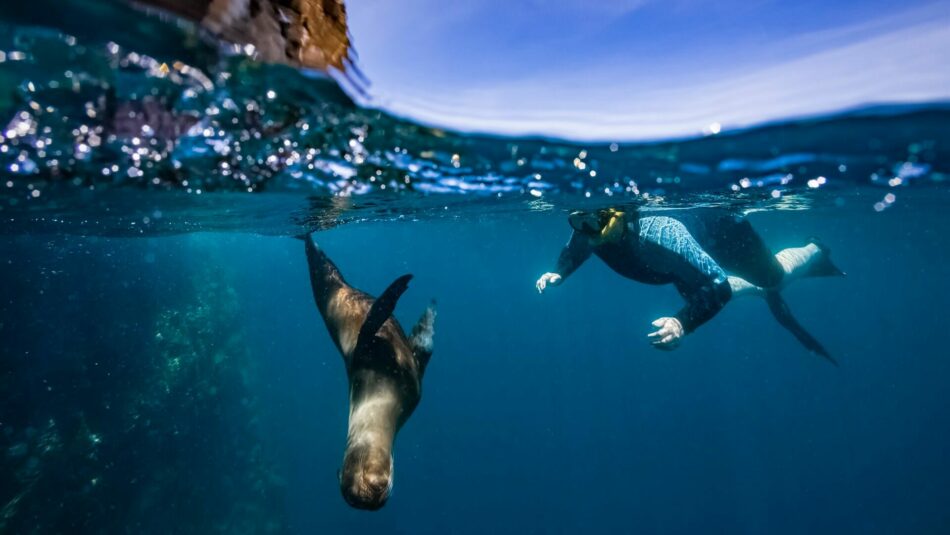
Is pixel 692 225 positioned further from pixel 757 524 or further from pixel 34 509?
pixel 757 524

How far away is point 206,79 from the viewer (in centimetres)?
436

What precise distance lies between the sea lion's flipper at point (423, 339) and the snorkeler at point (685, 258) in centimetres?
290

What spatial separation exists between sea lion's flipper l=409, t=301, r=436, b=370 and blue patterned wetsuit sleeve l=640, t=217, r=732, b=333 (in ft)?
11.7

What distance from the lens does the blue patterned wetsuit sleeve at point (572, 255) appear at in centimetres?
879

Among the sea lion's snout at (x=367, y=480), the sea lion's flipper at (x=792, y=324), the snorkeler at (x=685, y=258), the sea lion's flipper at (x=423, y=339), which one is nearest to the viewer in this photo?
the sea lion's snout at (x=367, y=480)

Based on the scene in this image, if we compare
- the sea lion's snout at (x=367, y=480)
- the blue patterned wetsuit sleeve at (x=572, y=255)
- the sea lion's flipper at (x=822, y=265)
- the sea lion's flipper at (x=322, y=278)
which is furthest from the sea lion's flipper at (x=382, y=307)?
the sea lion's flipper at (x=822, y=265)

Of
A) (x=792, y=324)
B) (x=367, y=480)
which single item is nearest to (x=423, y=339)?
(x=367, y=480)

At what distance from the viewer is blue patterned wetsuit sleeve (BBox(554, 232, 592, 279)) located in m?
8.79

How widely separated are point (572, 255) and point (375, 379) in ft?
16.7

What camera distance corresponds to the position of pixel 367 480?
367cm

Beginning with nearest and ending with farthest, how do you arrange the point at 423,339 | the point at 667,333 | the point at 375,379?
1. the point at 375,379
2. the point at 423,339
3. the point at 667,333

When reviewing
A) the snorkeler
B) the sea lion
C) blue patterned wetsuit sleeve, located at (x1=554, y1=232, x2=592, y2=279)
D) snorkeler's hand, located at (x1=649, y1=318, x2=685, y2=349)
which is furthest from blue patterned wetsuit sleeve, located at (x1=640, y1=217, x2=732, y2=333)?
the sea lion

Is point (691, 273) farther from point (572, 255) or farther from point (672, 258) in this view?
point (572, 255)

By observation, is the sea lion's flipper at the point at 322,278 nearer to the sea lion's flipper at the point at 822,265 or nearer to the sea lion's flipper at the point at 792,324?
the sea lion's flipper at the point at 792,324
